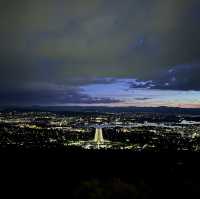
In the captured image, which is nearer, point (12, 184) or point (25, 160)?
point (12, 184)

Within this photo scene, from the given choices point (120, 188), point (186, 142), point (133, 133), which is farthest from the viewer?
point (133, 133)

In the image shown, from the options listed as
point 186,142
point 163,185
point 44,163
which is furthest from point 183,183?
point 186,142

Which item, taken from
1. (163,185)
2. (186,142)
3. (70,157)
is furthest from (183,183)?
(186,142)

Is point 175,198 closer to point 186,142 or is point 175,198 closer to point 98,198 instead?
point 98,198

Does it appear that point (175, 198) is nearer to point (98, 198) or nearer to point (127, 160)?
point (98, 198)

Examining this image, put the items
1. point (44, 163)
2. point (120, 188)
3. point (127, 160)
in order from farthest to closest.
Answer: point (127, 160), point (44, 163), point (120, 188)

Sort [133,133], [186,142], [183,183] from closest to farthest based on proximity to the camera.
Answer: [183,183] → [186,142] → [133,133]
